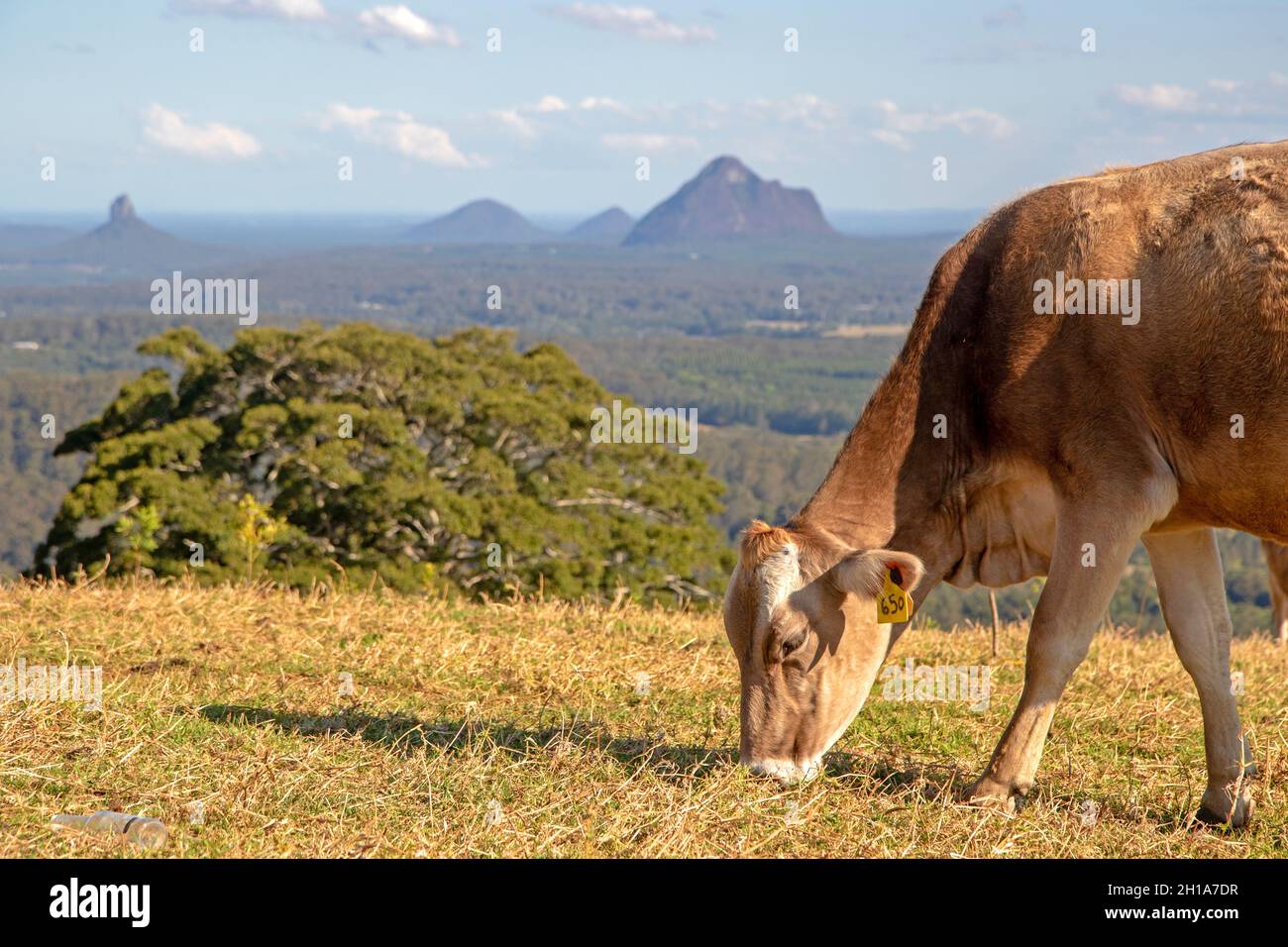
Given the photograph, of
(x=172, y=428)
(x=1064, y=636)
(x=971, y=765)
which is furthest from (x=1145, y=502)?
(x=172, y=428)

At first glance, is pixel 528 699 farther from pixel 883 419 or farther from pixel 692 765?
pixel 883 419

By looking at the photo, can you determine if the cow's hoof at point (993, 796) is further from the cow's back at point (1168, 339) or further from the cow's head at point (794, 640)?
the cow's back at point (1168, 339)

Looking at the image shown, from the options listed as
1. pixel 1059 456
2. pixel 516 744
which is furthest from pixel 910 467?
pixel 516 744

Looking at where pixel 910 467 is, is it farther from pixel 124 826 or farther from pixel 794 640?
pixel 124 826

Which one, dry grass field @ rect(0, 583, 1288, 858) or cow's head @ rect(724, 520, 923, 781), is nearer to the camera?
dry grass field @ rect(0, 583, 1288, 858)

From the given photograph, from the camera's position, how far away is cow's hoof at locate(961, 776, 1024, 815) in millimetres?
5086

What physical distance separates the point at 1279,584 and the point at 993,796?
6.35 meters

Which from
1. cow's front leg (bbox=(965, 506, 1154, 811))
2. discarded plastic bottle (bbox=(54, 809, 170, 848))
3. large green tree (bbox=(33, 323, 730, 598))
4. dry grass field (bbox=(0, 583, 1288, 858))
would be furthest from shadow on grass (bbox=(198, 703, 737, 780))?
large green tree (bbox=(33, 323, 730, 598))

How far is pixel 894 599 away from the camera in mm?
5230

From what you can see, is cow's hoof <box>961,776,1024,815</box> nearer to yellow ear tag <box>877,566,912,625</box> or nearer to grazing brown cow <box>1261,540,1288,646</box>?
yellow ear tag <box>877,566,912,625</box>

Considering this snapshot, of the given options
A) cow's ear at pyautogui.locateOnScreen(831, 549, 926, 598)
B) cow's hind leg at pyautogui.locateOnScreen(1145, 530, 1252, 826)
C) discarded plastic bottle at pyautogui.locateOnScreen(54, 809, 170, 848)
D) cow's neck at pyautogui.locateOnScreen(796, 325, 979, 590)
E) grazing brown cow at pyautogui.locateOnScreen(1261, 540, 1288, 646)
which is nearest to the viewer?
discarded plastic bottle at pyautogui.locateOnScreen(54, 809, 170, 848)

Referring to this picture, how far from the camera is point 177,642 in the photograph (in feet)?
23.8

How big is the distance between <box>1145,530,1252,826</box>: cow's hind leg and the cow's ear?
1.13 metres
